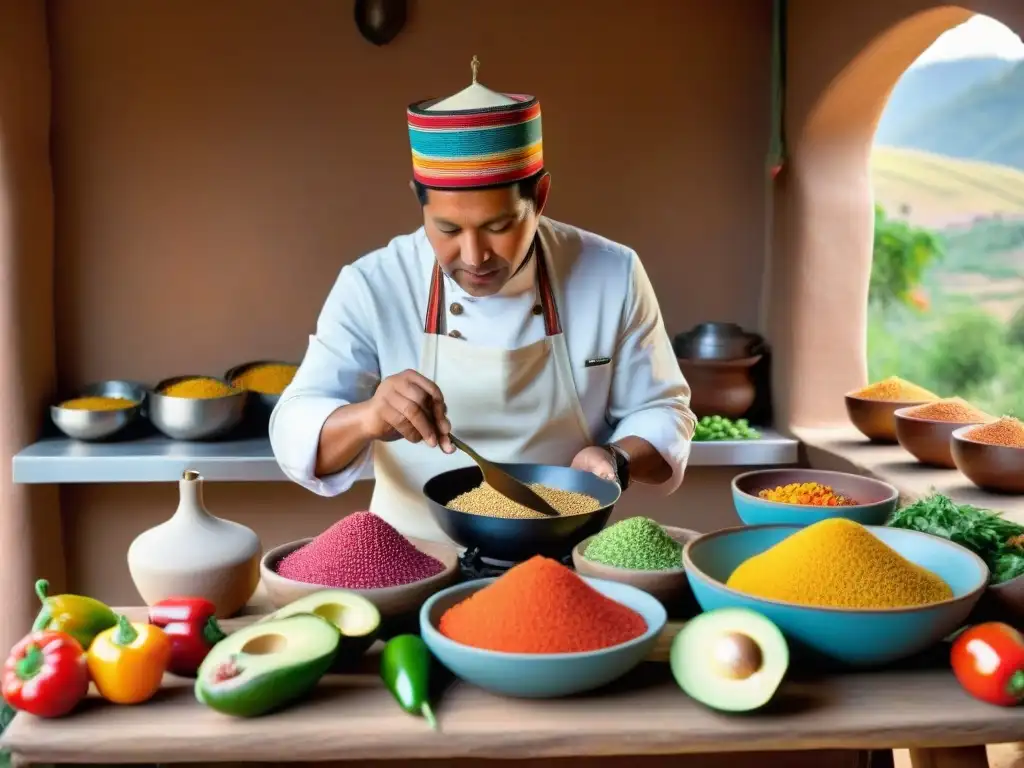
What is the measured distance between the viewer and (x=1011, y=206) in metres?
4.69

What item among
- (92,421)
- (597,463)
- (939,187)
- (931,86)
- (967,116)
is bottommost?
(92,421)

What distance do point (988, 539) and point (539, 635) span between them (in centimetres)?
75

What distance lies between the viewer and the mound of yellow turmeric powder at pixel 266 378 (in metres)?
3.77

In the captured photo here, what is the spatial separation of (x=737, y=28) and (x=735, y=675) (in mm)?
3179

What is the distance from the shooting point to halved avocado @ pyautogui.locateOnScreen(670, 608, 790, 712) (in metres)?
1.24

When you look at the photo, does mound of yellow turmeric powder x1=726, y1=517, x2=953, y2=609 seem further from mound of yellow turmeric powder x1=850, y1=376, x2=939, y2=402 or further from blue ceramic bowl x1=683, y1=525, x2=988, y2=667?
mound of yellow turmeric powder x1=850, y1=376, x2=939, y2=402

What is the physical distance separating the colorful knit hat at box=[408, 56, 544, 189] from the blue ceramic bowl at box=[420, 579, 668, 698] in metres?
0.88

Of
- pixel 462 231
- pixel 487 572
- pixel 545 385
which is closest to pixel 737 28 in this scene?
pixel 545 385

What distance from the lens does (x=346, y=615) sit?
140cm

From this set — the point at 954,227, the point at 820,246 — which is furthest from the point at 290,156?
the point at 954,227

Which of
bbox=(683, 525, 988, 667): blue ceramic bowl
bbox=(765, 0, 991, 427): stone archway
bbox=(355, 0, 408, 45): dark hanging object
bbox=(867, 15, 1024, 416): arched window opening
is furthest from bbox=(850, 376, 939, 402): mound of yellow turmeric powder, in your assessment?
bbox=(355, 0, 408, 45): dark hanging object

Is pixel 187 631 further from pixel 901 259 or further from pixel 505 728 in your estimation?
pixel 901 259

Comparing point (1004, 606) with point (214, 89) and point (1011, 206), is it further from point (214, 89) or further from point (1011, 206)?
point (1011, 206)

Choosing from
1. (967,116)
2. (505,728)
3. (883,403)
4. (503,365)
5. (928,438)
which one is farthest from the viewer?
(967,116)
